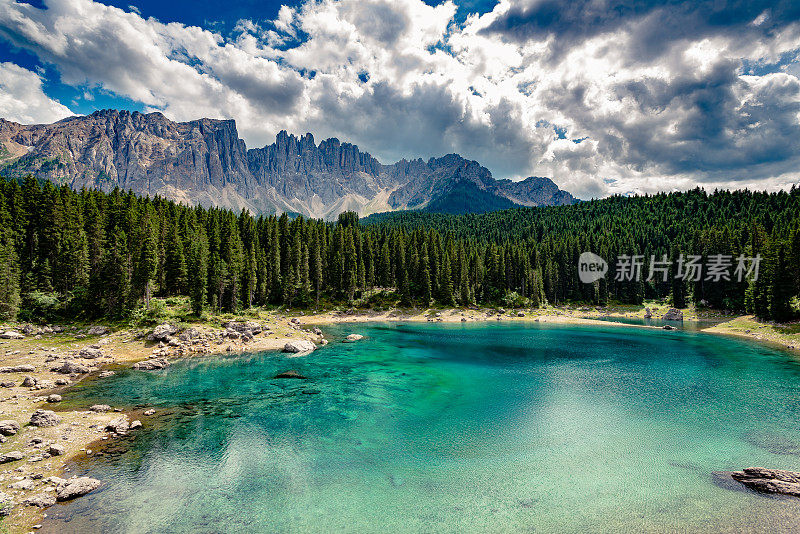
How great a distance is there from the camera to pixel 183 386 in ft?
123

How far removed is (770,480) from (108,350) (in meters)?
66.9

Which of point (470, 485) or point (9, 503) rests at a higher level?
point (9, 503)

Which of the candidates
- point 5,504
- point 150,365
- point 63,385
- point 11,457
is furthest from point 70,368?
point 5,504

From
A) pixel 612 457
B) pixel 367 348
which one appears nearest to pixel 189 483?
pixel 612 457

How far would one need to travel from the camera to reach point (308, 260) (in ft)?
355

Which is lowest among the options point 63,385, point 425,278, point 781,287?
point 63,385

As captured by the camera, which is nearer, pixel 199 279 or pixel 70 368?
pixel 70 368

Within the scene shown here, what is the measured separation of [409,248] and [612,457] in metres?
104

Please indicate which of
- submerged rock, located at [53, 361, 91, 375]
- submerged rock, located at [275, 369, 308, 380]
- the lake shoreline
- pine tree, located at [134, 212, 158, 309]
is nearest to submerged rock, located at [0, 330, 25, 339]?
the lake shoreline

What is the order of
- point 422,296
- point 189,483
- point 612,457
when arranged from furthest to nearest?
point 422,296, point 612,457, point 189,483

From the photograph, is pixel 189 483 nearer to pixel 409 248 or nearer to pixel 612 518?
pixel 612 518

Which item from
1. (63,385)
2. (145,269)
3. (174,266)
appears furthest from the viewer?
(174,266)

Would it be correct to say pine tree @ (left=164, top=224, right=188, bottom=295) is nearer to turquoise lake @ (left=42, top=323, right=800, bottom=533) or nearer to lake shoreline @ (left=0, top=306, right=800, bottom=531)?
lake shoreline @ (left=0, top=306, right=800, bottom=531)

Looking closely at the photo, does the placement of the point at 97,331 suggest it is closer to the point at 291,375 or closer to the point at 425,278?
the point at 291,375
